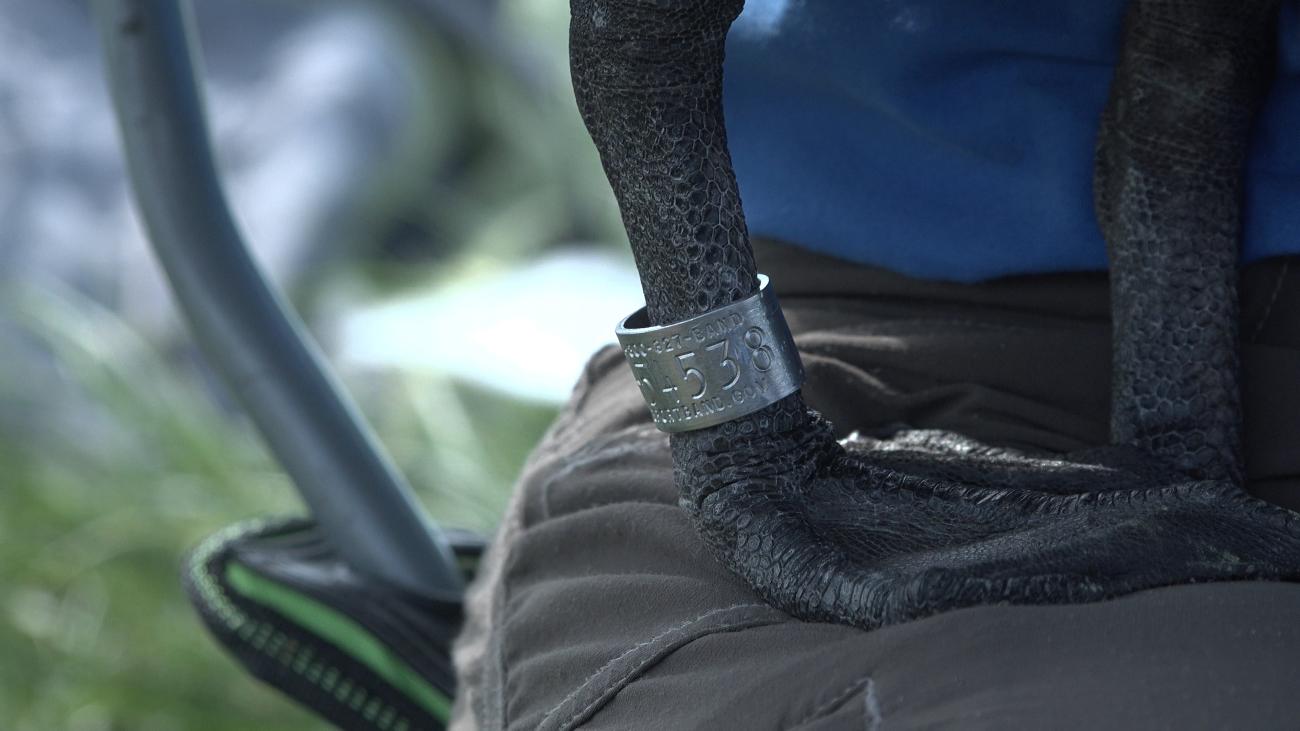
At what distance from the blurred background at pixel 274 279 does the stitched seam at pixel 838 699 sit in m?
1.18

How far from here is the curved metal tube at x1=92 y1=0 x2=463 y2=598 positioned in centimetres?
64

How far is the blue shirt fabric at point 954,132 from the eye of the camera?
0.53m

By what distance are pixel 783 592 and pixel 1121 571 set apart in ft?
0.30

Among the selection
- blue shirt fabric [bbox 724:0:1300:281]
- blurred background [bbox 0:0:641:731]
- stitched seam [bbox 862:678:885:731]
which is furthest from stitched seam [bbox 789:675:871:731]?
blurred background [bbox 0:0:641:731]

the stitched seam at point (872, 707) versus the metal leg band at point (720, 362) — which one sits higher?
the metal leg band at point (720, 362)

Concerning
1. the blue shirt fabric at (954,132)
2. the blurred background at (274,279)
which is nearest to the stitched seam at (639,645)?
the blue shirt fabric at (954,132)

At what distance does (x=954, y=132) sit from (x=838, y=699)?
0.26 meters

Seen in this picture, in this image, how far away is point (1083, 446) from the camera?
521mm

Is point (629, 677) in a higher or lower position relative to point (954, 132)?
lower

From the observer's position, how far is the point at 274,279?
1.83 m

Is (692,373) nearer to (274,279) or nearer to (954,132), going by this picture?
(954,132)

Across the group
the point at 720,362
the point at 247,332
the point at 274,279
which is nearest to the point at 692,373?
the point at 720,362

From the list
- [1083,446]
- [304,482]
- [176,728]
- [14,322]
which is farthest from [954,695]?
[14,322]

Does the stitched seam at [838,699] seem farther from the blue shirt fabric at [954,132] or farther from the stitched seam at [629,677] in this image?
the blue shirt fabric at [954,132]
